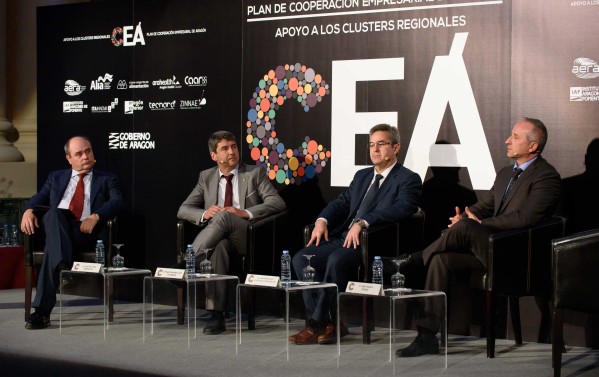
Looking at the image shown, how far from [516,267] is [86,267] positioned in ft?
8.82

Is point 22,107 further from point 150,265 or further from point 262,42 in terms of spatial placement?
point 262,42

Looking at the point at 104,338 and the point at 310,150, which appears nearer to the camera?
Answer: the point at 104,338

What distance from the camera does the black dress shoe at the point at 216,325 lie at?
22.0ft

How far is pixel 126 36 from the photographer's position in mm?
8617

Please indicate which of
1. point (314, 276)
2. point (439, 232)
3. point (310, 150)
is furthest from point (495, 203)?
point (310, 150)

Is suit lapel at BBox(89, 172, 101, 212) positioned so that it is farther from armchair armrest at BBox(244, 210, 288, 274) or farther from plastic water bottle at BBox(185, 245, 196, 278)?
plastic water bottle at BBox(185, 245, 196, 278)

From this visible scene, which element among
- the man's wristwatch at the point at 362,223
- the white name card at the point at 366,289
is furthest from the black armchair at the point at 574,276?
the man's wristwatch at the point at 362,223

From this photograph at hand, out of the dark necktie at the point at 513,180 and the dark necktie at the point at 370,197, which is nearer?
the dark necktie at the point at 513,180

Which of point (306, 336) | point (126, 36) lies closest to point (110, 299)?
point (306, 336)

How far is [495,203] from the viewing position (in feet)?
20.7

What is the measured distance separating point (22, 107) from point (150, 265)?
→ 316 centimetres

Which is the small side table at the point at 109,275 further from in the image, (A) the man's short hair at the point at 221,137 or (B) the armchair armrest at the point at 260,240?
(A) the man's short hair at the point at 221,137

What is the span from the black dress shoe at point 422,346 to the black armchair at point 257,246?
1422 millimetres

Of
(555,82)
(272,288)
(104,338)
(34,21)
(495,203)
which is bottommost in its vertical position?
(104,338)
